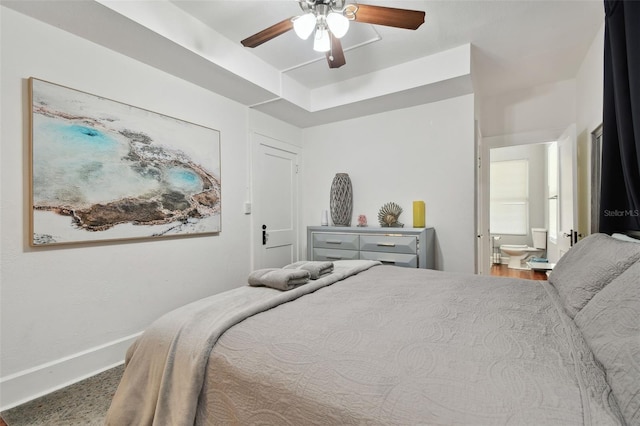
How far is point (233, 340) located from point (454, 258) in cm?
283

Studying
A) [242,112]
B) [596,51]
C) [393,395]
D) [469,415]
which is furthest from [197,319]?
[596,51]

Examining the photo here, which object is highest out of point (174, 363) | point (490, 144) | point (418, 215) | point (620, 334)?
point (490, 144)

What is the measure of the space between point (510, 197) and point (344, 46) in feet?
17.5

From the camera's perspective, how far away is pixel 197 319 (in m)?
1.24

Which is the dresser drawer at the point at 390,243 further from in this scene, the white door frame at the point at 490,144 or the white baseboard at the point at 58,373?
the white baseboard at the point at 58,373

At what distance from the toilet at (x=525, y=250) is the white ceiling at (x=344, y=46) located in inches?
132

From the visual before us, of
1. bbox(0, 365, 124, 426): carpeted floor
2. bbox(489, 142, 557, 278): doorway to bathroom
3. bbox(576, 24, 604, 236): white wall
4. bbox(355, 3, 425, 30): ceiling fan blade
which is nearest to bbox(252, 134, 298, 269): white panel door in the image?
bbox(0, 365, 124, 426): carpeted floor

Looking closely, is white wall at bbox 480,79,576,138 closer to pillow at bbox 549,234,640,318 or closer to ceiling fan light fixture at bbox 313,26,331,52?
pillow at bbox 549,234,640,318

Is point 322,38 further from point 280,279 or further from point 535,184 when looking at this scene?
point 535,184

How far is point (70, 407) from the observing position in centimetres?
179

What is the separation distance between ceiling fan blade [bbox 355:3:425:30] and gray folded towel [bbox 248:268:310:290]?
156 cm

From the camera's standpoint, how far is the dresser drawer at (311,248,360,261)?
135 inches

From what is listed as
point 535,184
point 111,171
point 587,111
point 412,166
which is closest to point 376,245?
point 412,166

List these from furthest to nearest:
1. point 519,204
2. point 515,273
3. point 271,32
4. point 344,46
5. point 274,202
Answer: point 519,204 < point 515,273 < point 274,202 < point 344,46 < point 271,32
